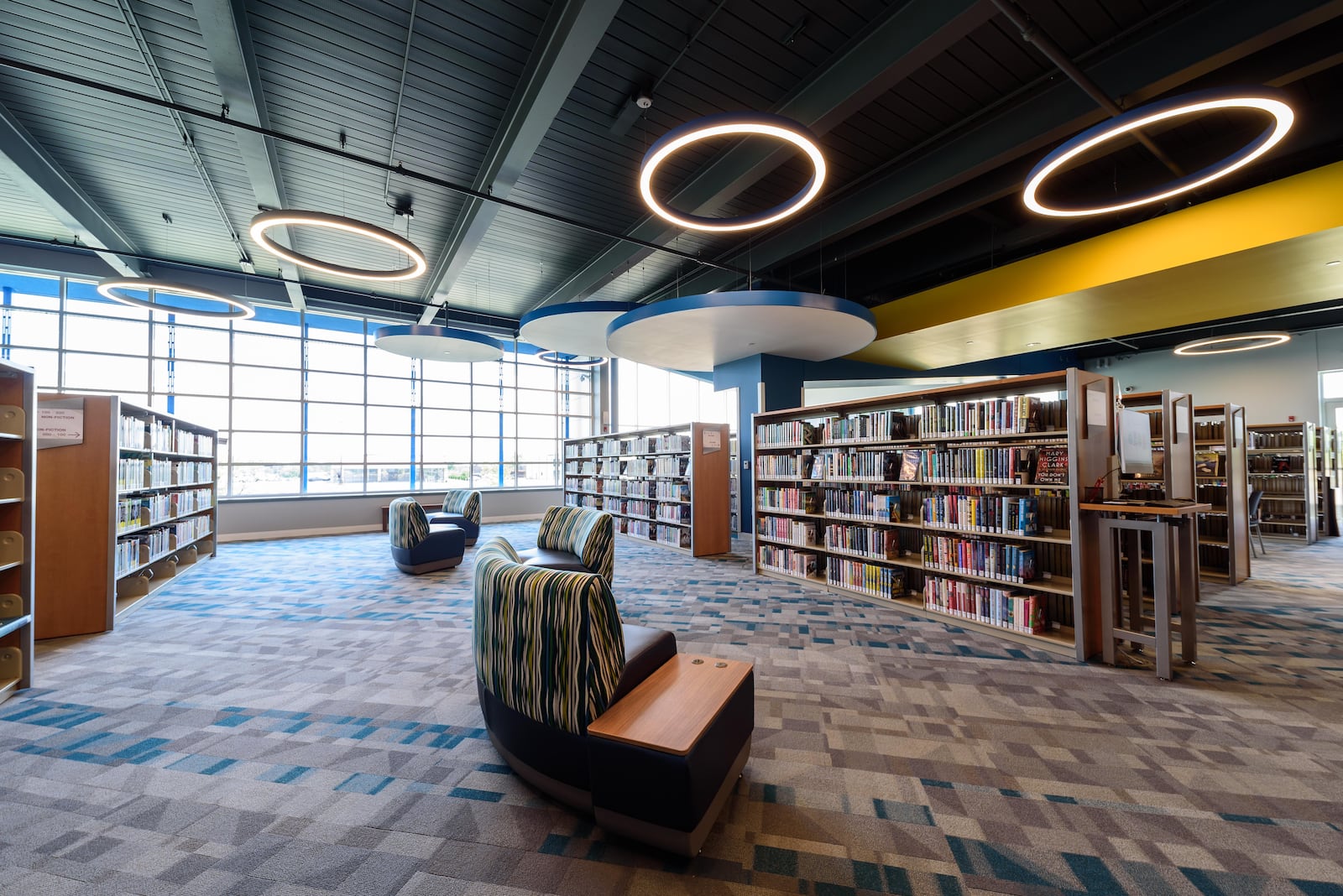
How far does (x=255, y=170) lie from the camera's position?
21.1ft

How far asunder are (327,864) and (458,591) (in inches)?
176

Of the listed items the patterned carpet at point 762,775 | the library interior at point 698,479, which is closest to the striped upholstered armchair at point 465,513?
the library interior at point 698,479

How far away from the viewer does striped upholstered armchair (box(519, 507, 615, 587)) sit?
5012 millimetres

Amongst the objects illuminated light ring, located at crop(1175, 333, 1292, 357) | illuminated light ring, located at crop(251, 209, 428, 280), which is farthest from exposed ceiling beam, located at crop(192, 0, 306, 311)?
illuminated light ring, located at crop(1175, 333, 1292, 357)

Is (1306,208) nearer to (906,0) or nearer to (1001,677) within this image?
(906,0)

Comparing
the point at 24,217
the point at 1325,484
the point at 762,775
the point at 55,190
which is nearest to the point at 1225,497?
the point at 762,775

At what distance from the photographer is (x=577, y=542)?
208 inches

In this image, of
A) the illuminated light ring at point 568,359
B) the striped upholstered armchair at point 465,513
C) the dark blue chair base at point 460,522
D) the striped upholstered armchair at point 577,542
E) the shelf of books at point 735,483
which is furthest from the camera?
the illuminated light ring at point 568,359

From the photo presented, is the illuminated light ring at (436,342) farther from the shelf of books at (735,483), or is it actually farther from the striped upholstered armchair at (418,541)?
the shelf of books at (735,483)

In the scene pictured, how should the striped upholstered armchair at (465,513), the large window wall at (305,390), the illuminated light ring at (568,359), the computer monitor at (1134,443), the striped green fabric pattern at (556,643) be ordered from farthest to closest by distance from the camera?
the illuminated light ring at (568,359)
the large window wall at (305,390)
the striped upholstered armchair at (465,513)
the computer monitor at (1134,443)
the striped green fabric pattern at (556,643)

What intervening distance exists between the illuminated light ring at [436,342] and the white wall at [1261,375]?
13644 mm

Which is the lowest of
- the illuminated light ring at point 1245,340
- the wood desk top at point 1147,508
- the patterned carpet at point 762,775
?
the patterned carpet at point 762,775

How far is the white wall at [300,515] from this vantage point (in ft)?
35.8

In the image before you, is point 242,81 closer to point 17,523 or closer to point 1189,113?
point 17,523
